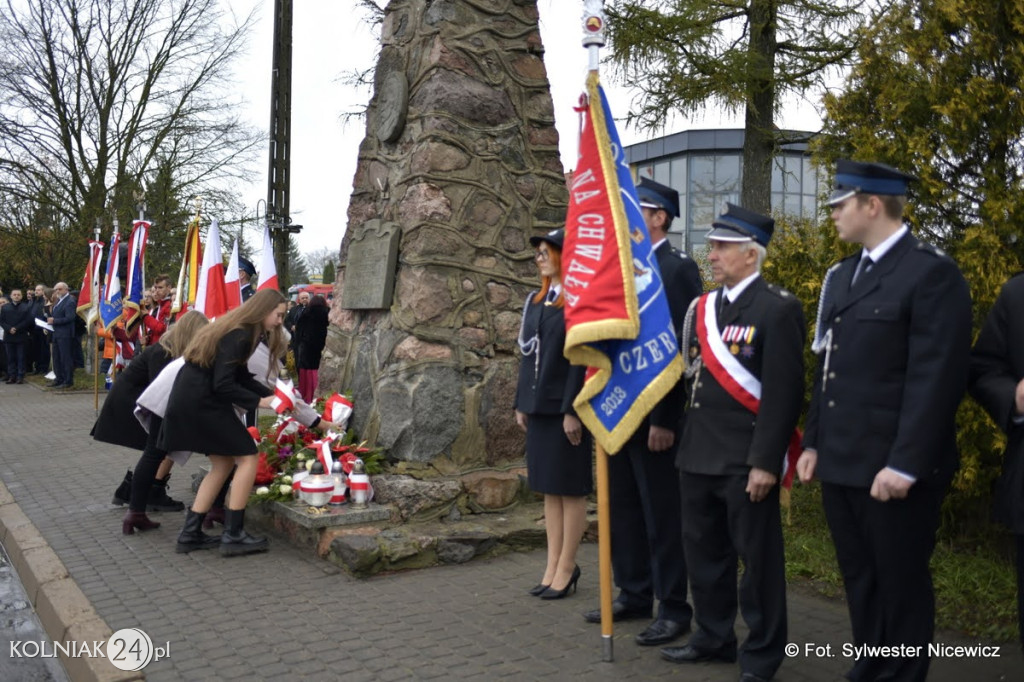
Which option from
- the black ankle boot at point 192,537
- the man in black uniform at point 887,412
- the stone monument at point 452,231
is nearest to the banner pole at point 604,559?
the man in black uniform at point 887,412

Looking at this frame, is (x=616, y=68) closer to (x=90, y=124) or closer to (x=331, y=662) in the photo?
(x=331, y=662)

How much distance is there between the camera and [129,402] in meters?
7.02

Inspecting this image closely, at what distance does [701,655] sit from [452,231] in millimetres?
3552

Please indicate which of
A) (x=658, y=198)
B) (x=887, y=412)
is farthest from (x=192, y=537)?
(x=887, y=412)

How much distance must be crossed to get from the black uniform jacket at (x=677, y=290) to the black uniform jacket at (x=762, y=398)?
46 cm

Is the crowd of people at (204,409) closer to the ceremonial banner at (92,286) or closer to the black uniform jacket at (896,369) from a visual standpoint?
the black uniform jacket at (896,369)

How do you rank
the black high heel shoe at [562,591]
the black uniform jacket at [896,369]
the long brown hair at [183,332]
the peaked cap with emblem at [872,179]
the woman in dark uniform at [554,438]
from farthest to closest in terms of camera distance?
1. the long brown hair at [183,332]
2. the black high heel shoe at [562,591]
3. the woman in dark uniform at [554,438]
4. the peaked cap with emblem at [872,179]
5. the black uniform jacket at [896,369]

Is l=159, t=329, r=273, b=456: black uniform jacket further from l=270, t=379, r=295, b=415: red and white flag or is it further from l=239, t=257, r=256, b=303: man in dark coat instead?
l=239, t=257, r=256, b=303: man in dark coat

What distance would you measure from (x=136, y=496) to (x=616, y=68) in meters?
6.87

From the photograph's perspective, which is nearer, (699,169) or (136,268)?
(136,268)

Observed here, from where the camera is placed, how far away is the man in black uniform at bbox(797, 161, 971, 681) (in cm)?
317

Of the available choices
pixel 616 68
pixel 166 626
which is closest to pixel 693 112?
pixel 616 68

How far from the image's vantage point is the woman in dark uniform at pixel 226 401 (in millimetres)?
5859

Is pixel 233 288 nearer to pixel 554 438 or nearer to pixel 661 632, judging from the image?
pixel 554 438
